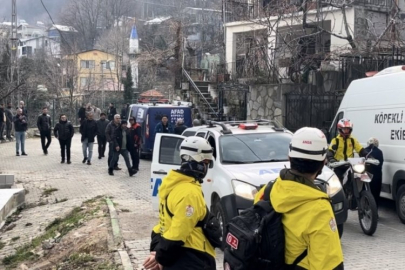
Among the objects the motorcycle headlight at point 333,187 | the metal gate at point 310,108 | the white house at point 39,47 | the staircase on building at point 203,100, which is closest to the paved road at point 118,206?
the motorcycle headlight at point 333,187

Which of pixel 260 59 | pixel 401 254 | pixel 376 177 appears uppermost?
pixel 260 59

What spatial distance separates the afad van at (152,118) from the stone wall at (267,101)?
2256 millimetres

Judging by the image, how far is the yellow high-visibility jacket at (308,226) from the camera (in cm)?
263

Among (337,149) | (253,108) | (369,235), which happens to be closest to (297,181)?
(369,235)

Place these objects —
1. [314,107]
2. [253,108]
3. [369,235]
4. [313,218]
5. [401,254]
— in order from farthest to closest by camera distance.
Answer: [253,108] → [314,107] → [369,235] → [401,254] → [313,218]

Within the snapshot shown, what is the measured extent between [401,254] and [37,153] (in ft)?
55.1

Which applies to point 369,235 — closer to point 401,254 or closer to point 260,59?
point 401,254

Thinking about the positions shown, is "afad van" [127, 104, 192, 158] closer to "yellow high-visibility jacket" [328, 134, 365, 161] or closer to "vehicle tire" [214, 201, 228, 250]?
"yellow high-visibility jacket" [328, 134, 365, 161]

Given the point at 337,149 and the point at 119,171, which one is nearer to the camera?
the point at 337,149

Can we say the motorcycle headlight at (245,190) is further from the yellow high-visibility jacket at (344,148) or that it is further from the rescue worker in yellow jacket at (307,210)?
the rescue worker in yellow jacket at (307,210)

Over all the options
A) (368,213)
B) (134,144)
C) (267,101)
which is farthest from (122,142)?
(368,213)

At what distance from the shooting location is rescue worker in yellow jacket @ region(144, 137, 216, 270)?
3.74 m

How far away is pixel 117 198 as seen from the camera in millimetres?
12180

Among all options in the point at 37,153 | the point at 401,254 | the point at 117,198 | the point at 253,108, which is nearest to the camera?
the point at 401,254
